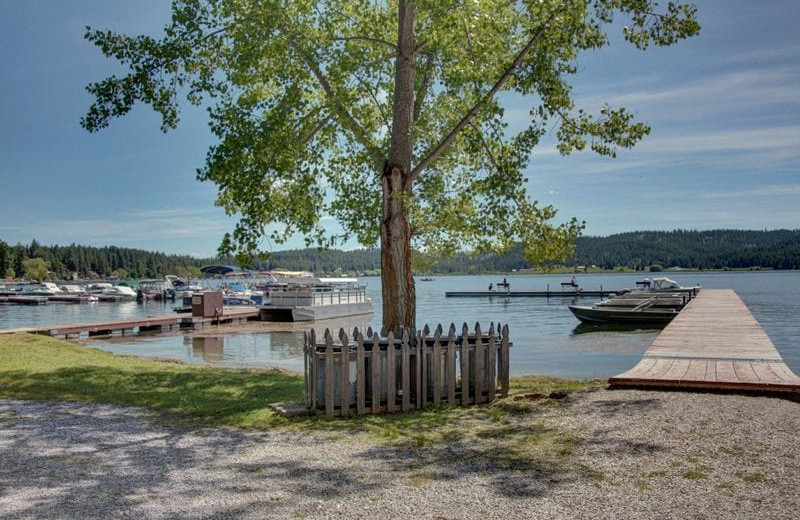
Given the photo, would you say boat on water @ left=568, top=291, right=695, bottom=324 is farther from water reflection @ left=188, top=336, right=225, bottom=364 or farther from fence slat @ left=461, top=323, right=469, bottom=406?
fence slat @ left=461, top=323, right=469, bottom=406

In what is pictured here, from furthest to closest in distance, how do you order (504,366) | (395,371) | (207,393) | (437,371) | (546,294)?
(546,294) < (207,393) < (504,366) < (437,371) < (395,371)

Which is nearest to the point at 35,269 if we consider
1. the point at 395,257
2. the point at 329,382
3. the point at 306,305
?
the point at 306,305

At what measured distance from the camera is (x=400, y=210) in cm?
1159

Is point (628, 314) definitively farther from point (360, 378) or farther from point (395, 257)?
point (360, 378)

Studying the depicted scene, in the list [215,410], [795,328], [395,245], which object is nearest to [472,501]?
[215,410]

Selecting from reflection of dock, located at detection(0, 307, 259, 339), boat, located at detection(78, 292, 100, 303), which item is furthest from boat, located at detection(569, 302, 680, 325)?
boat, located at detection(78, 292, 100, 303)

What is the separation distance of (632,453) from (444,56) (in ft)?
28.6

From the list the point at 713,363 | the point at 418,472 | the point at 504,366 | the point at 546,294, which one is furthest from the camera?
the point at 546,294

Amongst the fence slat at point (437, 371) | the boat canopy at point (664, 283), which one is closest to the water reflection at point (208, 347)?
the fence slat at point (437, 371)

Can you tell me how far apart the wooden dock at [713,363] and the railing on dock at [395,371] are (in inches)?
78.4

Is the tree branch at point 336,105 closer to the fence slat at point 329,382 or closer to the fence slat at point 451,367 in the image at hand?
the fence slat at point 451,367

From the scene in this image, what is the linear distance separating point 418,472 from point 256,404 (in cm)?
455

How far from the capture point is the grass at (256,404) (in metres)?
6.86

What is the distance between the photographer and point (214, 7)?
12.3 metres
